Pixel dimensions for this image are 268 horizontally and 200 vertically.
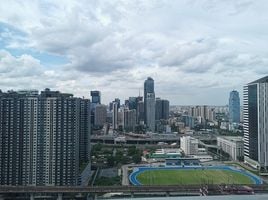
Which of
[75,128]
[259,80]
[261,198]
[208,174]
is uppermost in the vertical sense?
[259,80]

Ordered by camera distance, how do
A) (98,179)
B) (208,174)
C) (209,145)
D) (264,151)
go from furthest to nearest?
(209,145), (264,151), (208,174), (98,179)

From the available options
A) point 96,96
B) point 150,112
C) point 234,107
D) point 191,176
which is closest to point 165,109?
point 150,112

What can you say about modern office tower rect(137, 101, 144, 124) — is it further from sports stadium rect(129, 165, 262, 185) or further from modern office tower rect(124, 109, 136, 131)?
sports stadium rect(129, 165, 262, 185)

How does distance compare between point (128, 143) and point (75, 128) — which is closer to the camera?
point (75, 128)

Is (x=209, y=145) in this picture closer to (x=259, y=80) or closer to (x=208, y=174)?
(x=259, y=80)

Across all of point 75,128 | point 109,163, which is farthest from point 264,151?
point 75,128

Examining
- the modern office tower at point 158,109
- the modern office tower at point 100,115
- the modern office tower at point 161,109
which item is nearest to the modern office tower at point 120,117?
the modern office tower at point 100,115
